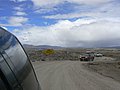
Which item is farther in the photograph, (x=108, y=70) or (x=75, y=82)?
(x=108, y=70)

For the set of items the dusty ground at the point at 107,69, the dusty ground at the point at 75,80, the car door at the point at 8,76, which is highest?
the car door at the point at 8,76

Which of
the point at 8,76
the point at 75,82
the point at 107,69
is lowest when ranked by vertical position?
the point at 107,69

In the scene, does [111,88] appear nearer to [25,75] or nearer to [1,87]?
[25,75]

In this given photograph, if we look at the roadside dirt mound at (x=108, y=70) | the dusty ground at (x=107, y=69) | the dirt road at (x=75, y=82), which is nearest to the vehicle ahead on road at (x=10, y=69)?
the dirt road at (x=75, y=82)

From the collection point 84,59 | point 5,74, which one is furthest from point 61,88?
point 84,59

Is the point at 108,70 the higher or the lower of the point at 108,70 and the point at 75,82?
the lower

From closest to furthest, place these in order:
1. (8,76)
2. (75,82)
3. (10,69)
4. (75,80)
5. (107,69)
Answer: (8,76), (10,69), (75,82), (75,80), (107,69)

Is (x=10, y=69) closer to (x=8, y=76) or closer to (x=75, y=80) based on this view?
(x=8, y=76)

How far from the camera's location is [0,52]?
305cm

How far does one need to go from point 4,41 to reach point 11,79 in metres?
0.55

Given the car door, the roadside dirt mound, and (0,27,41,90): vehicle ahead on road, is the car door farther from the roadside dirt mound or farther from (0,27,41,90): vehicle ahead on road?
the roadside dirt mound

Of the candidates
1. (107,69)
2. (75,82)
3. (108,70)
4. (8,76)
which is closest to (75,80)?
(75,82)

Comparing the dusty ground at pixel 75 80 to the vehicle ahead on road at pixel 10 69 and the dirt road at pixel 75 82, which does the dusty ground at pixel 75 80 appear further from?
the vehicle ahead on road at pixel 10 69

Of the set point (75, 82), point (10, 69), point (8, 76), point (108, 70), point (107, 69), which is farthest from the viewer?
point (107, 69)
